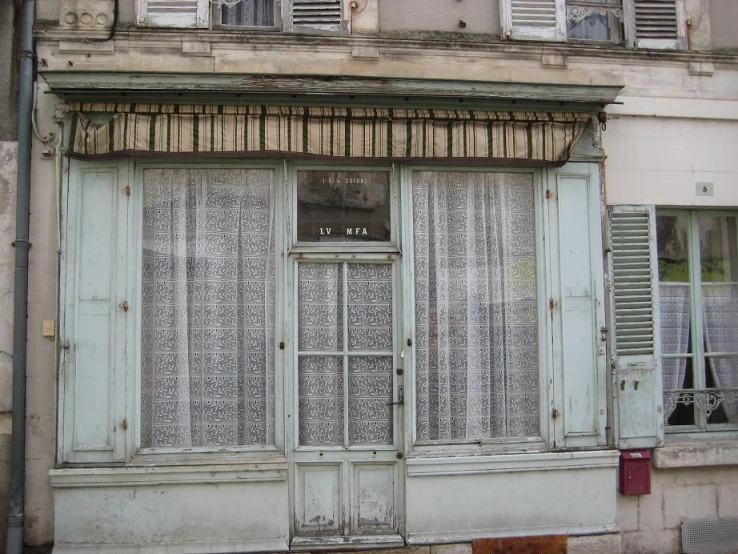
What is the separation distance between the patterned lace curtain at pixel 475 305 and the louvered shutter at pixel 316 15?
4.95 feet

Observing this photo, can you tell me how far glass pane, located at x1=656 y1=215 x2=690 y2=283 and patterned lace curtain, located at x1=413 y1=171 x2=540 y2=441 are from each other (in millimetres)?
1302

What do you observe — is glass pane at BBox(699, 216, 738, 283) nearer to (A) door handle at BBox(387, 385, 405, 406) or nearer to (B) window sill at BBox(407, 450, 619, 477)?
(B) window sill at BBox(407, 450, 619, 477)

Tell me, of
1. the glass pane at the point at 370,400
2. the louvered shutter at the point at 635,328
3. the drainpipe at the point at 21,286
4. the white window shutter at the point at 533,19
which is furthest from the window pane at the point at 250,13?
the louvered shutter at the point at 635,328

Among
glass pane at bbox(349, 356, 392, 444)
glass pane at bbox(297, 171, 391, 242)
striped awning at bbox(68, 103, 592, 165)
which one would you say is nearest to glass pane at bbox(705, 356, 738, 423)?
striped awning at bbox(68, 103, 592, 165)

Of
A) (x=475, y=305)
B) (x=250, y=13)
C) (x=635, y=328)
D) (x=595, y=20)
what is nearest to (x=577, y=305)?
(x=635, y=328)

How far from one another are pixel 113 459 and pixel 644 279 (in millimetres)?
4689

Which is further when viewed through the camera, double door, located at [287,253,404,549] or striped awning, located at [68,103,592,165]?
double door, located at [287,253,404,549]

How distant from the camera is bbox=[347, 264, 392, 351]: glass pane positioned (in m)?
5.48

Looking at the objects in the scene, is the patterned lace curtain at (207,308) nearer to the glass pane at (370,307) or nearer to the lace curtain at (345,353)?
the lace curtain at (345,353)

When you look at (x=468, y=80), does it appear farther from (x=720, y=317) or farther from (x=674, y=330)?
(x=720, y=317)

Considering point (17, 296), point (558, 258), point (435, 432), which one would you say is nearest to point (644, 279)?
point (558, 258)

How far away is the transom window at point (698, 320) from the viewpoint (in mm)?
5930

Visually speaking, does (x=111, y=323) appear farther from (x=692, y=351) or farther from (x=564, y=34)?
(x=692, y=351)

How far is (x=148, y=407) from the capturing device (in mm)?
5297
